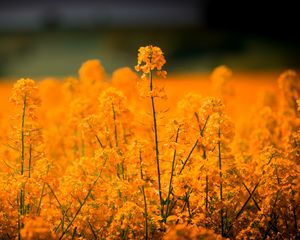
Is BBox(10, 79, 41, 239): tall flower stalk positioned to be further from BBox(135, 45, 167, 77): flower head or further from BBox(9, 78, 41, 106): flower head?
BBox(135, 45, 167, 77): flower head

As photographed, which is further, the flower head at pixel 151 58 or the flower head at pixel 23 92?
the flower head at pixel 23 92

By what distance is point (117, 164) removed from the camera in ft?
20.1

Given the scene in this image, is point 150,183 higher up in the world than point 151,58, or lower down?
lower down

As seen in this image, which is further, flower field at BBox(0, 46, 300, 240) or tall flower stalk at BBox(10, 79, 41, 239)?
tall flower stalk at BBox(10, 79, 41, 239)

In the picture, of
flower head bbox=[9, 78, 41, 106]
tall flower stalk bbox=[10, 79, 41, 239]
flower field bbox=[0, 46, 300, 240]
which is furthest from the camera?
flower head bbox=[9, 78, 41, 106]

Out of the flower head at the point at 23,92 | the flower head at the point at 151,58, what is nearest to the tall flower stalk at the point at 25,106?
the flower head at the point at 23,92

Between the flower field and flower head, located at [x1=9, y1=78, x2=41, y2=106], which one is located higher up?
flower head, located at [x1=9, y1=78, x2=41, y2=106]

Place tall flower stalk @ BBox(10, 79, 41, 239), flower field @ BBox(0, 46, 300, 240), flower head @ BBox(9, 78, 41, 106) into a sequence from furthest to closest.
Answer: flower head @ BBox(9, 78, 41, 106)
tall flower stalk @ BBox(10, 79, 41, 239)
flower field @ BBox(0, 46, 300, 240)

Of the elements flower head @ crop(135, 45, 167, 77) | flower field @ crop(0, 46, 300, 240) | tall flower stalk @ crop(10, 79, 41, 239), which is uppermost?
flower head @ crop(135, 45, 167, 77)

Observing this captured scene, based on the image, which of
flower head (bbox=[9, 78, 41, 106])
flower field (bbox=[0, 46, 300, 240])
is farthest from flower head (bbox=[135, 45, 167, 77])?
flower head (bbox=[9, 78, 41, 106])

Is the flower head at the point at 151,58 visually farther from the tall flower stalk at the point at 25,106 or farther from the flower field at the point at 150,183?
the tall flower stalk at the point at 25,106

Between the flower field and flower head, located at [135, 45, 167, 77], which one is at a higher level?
flower head, located at [135, 45, 167, 77]

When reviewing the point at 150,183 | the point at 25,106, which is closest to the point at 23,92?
the point at 25,106

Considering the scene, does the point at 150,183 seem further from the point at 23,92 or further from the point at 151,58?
the point at 23,92
